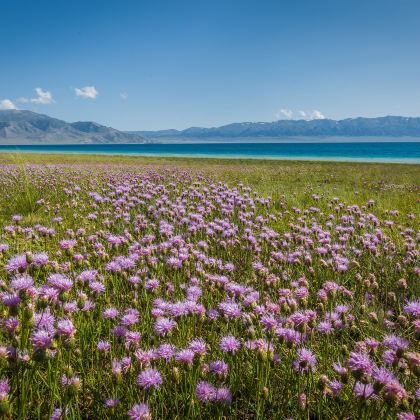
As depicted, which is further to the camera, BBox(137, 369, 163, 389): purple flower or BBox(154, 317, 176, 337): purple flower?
BBox(154, 317, 176, 337): purple flower

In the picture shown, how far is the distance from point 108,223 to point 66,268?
2461 millimetres

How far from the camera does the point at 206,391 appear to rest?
2.23m

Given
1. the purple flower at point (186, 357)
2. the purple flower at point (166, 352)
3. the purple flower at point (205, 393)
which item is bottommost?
the purple flower at point (205, 393)

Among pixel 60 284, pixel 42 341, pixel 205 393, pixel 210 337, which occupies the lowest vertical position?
pixel 210 337

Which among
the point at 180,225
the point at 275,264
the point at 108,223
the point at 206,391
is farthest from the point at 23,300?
the point at 180,225

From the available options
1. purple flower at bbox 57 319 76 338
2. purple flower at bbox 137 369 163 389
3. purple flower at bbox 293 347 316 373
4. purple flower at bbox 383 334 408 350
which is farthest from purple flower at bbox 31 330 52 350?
purple flower at bbox 383 334 408 350

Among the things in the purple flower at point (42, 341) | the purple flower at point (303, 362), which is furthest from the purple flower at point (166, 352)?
the purple flower at point (303, 362)

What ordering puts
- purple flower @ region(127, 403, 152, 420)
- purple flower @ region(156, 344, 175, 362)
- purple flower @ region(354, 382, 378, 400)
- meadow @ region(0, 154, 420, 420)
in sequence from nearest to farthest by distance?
purple flower @ region(127, 403, 152, 420) → purple flower @ region(354, 382, 378, 400) → meadow @ region(0, 154, 420, 420) → purple flower @ region(156, 344, 175, 362)

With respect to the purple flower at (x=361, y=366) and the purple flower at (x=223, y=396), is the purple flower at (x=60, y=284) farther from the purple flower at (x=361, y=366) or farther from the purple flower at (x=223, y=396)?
the purple flower at (x=361, y=366)

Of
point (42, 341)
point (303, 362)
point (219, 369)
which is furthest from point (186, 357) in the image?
point (42, 341)

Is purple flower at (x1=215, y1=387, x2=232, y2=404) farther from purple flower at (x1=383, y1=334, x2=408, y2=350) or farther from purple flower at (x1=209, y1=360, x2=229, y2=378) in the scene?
purple flower at (x1=383, y1=334, x2=408, y2=350)

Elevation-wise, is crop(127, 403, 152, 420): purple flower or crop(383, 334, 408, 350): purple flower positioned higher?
crop(383, 334, 408, 350): purple flower

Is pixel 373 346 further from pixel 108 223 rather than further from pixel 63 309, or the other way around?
pixel 108 223

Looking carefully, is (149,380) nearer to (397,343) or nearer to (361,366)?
(361,366)
